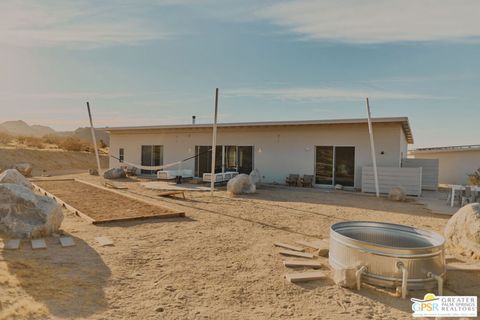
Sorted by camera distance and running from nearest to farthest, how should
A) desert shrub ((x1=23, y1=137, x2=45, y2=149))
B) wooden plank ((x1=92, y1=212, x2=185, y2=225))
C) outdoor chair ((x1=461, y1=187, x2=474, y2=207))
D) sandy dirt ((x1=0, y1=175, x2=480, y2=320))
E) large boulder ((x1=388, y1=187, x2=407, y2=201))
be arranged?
sandy dirt ((x1=0, y1=175, x2=480, y2=320))
wooden plank ((x1=92, y1=212, x2=185, y2=225))
outdoor chair ((x1=461, y1=187, x2=474, y2=207))
large boulder ((x1=388, y1=187, x2=407, y2=201))
desert shrub ((x1=23, y1=137, x2=45, y2=149))

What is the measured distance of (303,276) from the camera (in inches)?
143

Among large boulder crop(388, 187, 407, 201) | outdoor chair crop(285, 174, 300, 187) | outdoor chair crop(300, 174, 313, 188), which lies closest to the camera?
large boulder crop(388, 187, 407, 201)

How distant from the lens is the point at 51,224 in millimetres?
5117

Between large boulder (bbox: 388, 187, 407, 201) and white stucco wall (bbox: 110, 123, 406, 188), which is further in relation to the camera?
white stucco wall (bbox: 110, 123, 406, 188)

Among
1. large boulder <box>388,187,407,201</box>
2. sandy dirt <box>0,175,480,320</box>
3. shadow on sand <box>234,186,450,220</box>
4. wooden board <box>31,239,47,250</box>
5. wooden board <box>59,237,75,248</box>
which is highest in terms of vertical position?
large boulder <box>388,187,407,201</box>

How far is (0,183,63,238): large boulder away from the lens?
4.84 meters

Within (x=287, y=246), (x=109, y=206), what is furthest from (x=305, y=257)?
(x=109, y=206)

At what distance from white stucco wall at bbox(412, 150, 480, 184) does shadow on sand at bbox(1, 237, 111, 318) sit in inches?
721

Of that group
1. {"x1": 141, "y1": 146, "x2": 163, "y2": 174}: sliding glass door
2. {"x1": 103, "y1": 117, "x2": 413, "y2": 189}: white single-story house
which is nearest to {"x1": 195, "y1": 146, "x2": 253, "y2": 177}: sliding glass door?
{"x1": 103, "y1": 117, "x2": 413, "y2": 189}: white single-story house

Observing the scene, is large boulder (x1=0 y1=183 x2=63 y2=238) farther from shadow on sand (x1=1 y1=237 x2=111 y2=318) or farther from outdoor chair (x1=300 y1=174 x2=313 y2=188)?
outdoor chair (x1=300 y1=174 x2=313 y2=188)

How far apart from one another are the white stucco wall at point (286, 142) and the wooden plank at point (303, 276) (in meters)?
9.29

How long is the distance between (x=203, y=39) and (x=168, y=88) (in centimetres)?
526

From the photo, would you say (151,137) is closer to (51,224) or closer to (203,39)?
(203,39)

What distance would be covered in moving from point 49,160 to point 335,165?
20.5 metres
